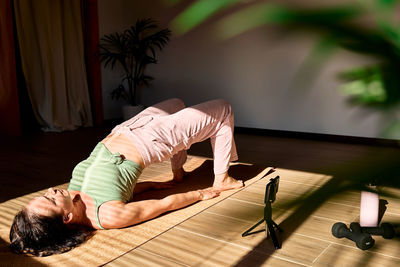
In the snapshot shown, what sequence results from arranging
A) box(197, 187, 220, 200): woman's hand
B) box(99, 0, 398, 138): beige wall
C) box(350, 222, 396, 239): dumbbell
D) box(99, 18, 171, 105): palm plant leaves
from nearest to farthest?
box(350, 222, 396, 239): dumbbell < box(197, 187, 220, 200): woman's hand < box(99, 0, 398, 138): beige wall < box(99, 18, 171, 105): palm plant leaves

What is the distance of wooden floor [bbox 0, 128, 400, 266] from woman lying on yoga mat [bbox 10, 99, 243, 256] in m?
0.23

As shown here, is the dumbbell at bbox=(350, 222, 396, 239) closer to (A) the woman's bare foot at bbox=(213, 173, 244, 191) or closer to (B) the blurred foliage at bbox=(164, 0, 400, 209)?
(A) the woman's bare foot at bbox=(213, 173, 244, 191)

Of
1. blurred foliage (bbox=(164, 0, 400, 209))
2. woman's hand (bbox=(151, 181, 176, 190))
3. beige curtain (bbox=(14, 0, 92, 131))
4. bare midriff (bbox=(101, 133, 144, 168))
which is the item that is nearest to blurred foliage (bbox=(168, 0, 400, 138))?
blurred foliage (bbox=(164, 0, 400, 209))

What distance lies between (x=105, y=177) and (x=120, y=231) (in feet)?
1.05

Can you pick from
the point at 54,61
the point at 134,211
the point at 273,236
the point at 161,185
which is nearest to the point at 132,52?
the point at 54,61

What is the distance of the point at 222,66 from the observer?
554 cm

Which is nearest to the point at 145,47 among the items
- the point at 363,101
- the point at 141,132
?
the point at 141,132

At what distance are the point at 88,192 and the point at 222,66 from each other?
363 centimetres

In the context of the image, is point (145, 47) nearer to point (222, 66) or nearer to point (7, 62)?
point (222, 66)

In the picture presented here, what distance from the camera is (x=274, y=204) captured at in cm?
25

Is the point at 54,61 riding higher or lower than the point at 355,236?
higher

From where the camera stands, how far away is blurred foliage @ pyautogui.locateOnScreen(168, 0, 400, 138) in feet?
0.64

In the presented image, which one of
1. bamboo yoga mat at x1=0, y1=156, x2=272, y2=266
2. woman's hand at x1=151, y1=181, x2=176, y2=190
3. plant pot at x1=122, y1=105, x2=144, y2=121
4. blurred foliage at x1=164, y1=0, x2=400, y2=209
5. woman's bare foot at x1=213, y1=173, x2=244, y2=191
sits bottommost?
bamboo yoga mat at x1=0, y1=156, x2=272, y2=266

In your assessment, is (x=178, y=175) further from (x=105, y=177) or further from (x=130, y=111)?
(x=130, y=111)
